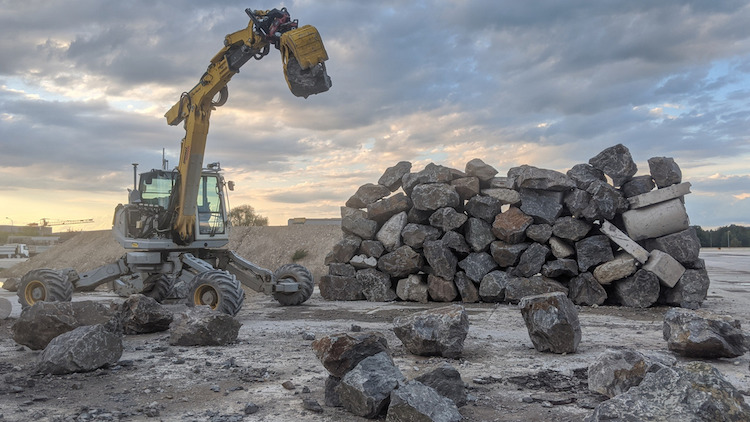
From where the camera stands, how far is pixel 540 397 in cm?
491

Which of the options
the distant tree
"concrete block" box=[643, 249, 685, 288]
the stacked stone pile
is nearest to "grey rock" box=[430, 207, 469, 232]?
the stacked stone pile

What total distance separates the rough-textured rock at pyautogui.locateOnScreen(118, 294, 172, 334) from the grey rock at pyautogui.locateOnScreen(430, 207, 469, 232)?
635 cm

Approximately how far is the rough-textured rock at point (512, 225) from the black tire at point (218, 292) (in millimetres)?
5550

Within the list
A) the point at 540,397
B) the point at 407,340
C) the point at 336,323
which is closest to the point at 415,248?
the point at 336,323

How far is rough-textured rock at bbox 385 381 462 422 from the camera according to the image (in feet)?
13.2

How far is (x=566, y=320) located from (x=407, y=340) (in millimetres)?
1756

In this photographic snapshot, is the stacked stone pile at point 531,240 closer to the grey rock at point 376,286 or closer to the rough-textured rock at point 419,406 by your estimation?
the grey rock at point 376,286

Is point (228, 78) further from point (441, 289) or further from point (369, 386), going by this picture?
point (369, 386)

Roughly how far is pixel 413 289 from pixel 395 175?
111 inches

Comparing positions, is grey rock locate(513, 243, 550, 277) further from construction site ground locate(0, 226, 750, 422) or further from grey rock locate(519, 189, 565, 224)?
construction site ground locate(0, 226, 750, 422)

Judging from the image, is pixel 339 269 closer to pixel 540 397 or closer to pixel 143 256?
pixel 143 256

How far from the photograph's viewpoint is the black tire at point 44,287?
10.7 meters

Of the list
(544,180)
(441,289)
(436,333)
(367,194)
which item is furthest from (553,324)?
(367,194)

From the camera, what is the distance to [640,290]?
11.2 metres
